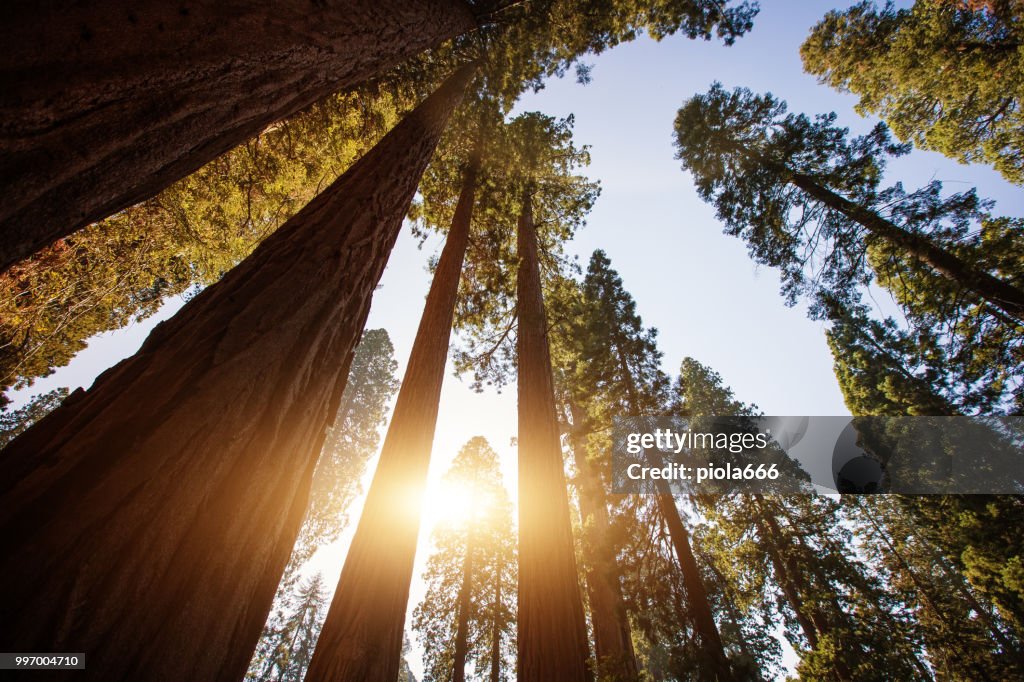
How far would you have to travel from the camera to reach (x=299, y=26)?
179 centimetres

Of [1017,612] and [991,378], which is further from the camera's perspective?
[1017,612]

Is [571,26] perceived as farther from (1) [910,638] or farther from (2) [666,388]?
(1) [910,638]

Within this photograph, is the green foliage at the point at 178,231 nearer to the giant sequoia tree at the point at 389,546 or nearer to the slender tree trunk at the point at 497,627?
the giant sequoia tree at the point at 389,546

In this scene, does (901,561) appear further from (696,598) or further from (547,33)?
(547,33)

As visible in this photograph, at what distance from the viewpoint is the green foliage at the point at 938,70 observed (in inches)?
309

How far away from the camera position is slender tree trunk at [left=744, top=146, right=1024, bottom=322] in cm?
630

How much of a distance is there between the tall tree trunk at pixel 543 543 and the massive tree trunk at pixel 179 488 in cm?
315

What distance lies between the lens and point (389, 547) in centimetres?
285

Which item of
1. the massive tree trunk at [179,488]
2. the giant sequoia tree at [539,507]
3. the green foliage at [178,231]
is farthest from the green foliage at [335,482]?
the massive tree trunk at [179,488]

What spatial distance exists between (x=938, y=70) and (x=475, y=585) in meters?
21.1

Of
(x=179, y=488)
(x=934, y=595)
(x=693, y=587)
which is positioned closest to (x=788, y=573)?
(x=934, y=595)

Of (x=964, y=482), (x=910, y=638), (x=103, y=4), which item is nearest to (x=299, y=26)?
(x=103, y=4)

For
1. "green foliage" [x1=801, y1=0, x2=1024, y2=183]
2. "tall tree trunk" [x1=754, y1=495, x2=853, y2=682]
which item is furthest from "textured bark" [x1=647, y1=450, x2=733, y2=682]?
"green foliage" [x1=801, y1=0, x2=1024, y2=183]

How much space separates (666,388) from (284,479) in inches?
449
